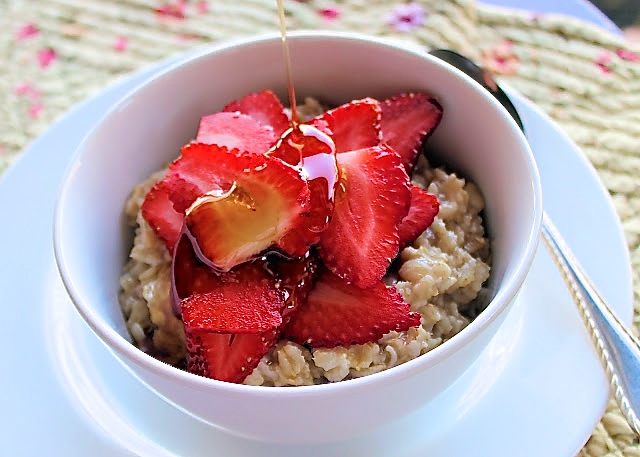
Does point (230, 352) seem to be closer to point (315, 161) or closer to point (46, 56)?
point (315, 161)

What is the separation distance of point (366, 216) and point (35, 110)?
1020 millimetres

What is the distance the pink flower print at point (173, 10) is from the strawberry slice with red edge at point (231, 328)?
1.16 meters

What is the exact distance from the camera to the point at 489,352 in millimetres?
1114

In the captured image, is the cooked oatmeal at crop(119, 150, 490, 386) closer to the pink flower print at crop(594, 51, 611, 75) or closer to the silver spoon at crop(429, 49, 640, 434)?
the silver spoon at crop(429, 49, 640, 434)

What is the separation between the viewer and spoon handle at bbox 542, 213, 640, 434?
1.02 meters

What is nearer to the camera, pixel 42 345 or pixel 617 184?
pixel 42 345

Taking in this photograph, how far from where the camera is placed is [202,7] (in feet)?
6.59

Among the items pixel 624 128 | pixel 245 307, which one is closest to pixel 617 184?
pixel 624 128

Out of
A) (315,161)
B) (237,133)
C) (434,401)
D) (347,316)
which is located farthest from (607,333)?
(237,133)

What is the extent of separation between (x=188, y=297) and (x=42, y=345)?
10.7 inches

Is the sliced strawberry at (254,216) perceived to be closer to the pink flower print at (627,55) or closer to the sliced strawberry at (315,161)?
the sliced strawberry at (315,161)

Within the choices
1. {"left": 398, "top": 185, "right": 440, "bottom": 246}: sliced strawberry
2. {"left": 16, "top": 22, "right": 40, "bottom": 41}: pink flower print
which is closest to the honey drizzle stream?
{"left": 398, "top": 185, "right": 440, "bottom": 246}: sliced strawberry

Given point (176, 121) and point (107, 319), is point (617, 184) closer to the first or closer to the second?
point (176, 121)

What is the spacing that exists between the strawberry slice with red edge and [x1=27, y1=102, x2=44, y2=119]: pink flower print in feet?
2.99
